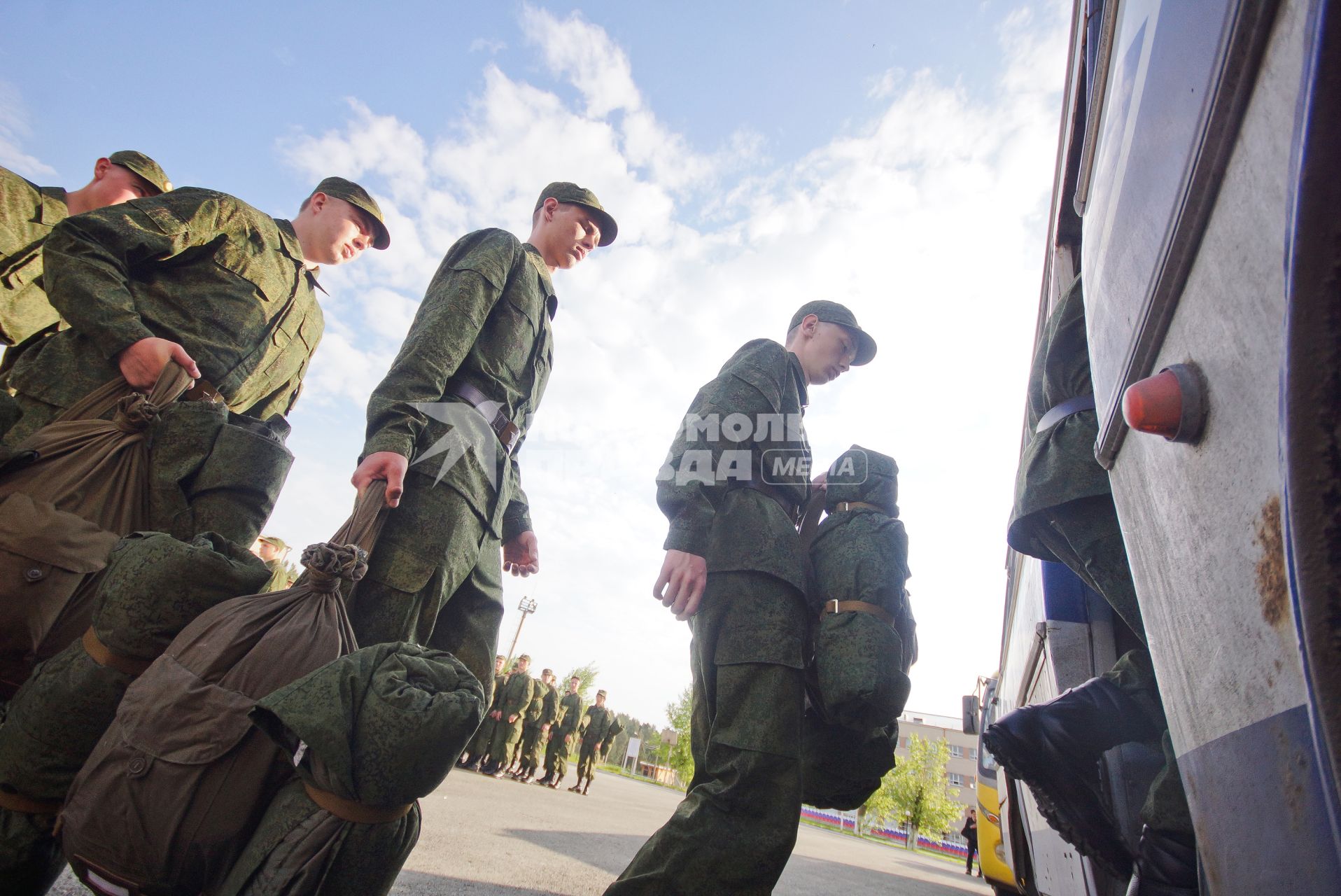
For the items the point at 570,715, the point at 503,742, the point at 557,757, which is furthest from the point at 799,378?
the point at 570,715

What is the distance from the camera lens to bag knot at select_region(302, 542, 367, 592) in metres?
1.42

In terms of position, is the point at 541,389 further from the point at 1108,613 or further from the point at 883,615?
the point at 1108,613

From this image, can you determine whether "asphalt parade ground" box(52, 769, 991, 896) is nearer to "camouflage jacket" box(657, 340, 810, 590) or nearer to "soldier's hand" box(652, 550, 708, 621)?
"soldier's hand" box(652, 550, 708, 621)

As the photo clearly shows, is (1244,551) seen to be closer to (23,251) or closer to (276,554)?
(23,251)

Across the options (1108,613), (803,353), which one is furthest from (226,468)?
(1108,613)

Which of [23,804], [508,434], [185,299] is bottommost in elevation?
[23,804]

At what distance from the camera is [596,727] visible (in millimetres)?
15445

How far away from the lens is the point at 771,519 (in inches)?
84.7

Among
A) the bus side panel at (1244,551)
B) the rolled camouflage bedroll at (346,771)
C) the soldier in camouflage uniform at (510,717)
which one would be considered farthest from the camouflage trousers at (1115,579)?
the soldier in camouflage uniform at (510,717)

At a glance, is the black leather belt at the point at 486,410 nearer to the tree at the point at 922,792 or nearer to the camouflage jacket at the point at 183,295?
the camouflage jacket at the point at 183,295

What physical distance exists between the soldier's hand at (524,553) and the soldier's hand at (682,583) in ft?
2.05

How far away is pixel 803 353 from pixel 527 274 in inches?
49.0

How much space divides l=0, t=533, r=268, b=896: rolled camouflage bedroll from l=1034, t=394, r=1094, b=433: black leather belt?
2.04 meters

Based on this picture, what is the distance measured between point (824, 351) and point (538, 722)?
45.6ft
